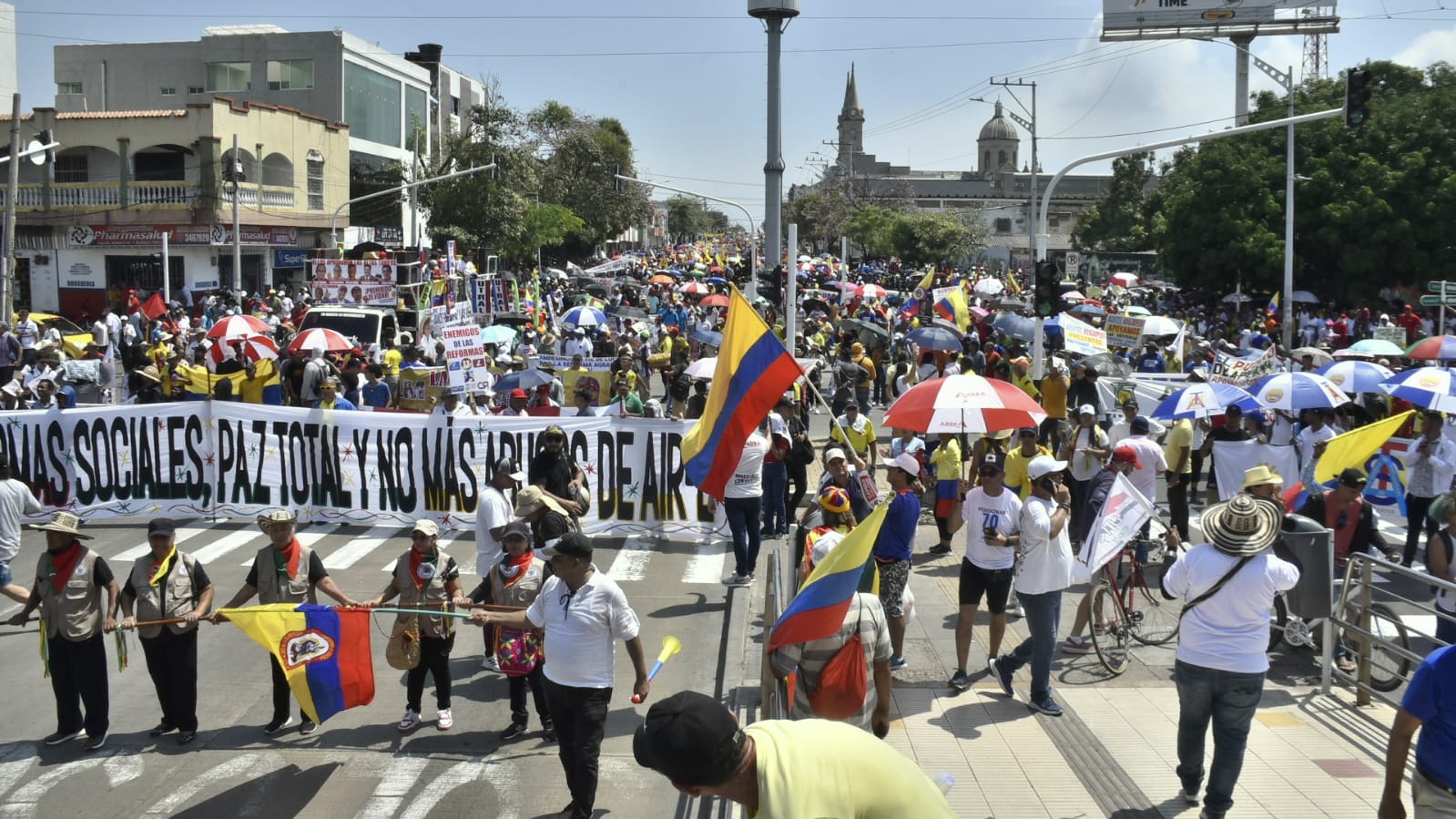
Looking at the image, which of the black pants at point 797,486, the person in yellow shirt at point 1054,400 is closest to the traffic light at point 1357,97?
the person in yellow shirt at point 1054,400

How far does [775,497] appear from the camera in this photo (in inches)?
528

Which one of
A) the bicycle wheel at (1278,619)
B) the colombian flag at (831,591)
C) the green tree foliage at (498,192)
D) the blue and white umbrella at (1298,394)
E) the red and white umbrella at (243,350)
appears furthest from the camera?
the green tree foliage at (498,192)

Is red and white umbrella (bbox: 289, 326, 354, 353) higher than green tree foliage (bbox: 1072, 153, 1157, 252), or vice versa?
green tree foliage (bbox: 1072, 153, 1157, 252)

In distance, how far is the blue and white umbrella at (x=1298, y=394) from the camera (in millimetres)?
14148

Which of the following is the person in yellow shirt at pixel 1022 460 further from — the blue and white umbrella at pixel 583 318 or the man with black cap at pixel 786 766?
the blue and white umbrella at pixel 583 318

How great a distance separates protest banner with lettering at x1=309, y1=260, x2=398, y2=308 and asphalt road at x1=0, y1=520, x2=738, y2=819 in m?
19.5

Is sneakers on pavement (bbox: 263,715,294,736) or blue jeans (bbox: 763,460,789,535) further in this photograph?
blue jeans (bbox: 763,460,789,535)

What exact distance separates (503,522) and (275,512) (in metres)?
1.92

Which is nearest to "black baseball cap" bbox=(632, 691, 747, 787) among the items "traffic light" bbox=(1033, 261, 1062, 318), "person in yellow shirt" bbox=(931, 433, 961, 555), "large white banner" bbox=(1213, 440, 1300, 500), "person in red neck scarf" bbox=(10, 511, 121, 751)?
"person in red neck scarf" bbox=(10, 511, 121, 751)

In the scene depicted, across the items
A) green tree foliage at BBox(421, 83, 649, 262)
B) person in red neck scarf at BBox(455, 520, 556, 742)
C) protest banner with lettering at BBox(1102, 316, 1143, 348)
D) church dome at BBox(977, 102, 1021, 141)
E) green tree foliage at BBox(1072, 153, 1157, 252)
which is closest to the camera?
person in red neck scarf at BBox(455, 520, 556, 742)

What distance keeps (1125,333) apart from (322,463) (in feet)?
53.1

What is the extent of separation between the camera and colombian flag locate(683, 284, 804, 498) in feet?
27.9

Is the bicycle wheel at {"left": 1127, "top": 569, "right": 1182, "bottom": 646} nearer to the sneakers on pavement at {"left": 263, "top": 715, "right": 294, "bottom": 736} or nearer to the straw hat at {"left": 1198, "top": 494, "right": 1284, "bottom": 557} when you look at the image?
the straw hat at {"left": 1198, "top": 494, "right": 1284, "bottom": 557}

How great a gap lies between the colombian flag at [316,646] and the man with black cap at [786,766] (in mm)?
4916
